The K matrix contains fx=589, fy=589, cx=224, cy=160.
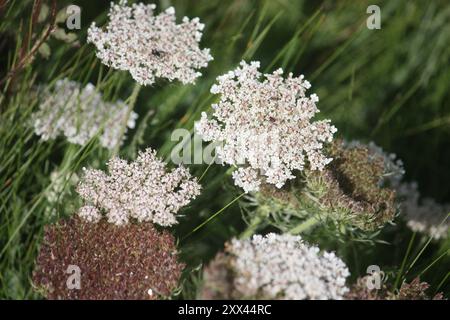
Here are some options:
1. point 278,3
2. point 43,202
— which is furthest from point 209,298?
point 278,3

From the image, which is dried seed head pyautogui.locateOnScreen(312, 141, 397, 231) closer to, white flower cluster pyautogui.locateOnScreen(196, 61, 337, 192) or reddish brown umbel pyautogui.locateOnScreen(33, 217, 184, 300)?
white flower cluster pyautogui.locateOnScreen(196, 61, 337, 192)

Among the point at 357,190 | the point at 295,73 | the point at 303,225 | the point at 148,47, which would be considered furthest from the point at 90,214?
the point at 295,73

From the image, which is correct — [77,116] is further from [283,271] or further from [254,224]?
[283,271]

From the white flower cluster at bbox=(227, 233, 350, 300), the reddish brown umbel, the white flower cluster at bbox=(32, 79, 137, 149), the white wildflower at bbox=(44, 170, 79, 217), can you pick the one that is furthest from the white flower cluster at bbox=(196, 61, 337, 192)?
the white wildflower at bbox=(44, 170, 79, 217)

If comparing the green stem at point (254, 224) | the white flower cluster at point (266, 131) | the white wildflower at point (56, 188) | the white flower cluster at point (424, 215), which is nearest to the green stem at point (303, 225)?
the green stem at point (254, 224)
